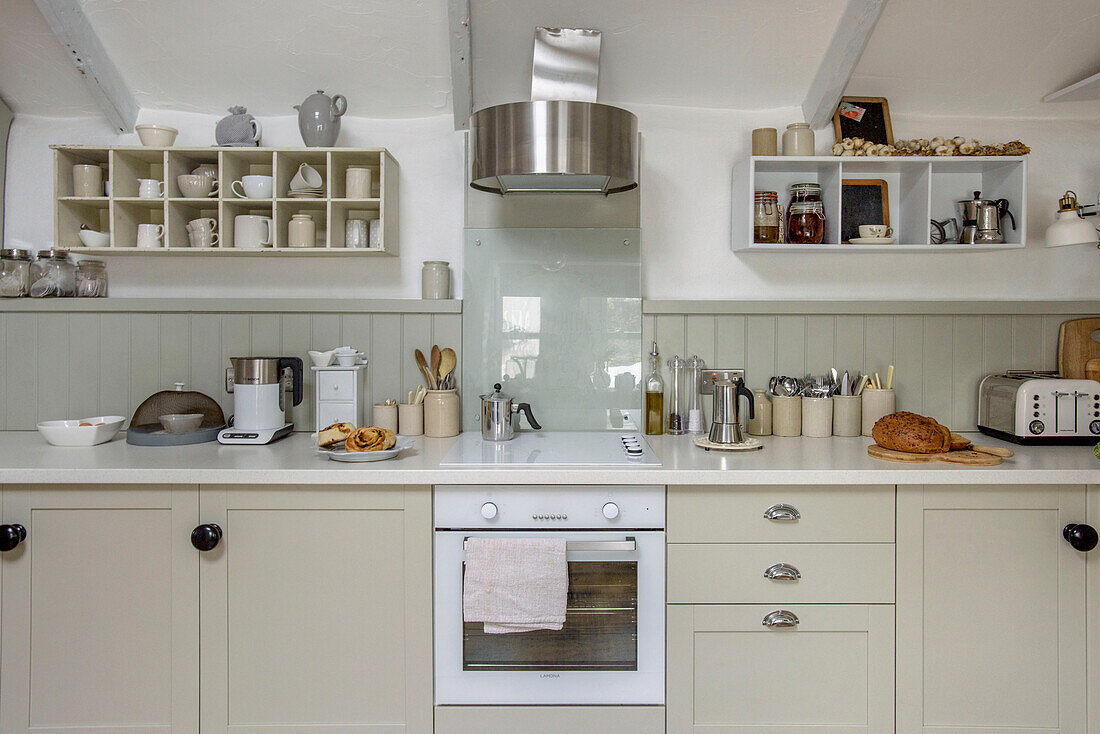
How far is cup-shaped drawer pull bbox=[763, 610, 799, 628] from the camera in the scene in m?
1.97

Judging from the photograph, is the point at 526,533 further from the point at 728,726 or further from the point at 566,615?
the point at 728,726

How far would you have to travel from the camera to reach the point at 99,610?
197 centimetres

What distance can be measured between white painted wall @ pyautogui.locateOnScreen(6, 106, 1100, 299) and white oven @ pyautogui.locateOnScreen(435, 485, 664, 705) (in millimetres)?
1023

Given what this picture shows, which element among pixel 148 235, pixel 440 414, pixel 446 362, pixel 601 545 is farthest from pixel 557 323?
pixel 148 235

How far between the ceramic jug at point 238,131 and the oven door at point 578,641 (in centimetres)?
151

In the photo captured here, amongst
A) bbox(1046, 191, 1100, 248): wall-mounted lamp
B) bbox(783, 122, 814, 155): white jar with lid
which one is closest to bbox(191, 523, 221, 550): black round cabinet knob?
bbox(783, 122, 814, 155): white jar with lid

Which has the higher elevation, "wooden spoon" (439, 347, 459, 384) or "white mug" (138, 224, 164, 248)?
"white mug" (138, 224, 164, 248)

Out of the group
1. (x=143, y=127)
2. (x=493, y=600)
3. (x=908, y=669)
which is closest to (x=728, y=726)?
(x=908, y=669)

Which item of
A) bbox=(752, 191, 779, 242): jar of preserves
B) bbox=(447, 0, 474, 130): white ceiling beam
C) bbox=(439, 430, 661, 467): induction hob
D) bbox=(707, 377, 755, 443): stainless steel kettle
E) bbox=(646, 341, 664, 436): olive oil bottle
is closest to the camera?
bbox=(439, 430, 661, 467): induction hob

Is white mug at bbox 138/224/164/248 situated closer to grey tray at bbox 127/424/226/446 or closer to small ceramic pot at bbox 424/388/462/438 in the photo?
grey tray at bbox 127/424/226/446

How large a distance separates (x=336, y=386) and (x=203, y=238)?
0.68m

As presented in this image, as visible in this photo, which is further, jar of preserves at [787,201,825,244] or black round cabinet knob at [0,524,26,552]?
jar of preserves at [787,201,825,244]

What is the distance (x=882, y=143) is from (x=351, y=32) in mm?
1895

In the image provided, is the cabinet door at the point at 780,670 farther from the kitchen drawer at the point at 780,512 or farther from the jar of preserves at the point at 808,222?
the jar of preserves at the point at 808,222
